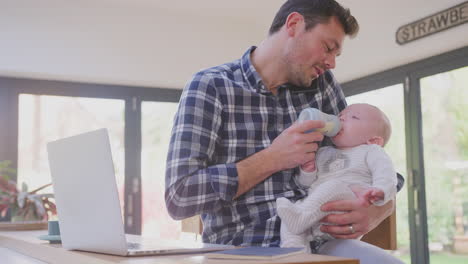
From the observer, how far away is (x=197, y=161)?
155cm

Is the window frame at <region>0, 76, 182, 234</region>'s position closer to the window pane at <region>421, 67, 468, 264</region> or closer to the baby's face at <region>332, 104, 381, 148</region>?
the window pane at <region>421, 67, 468, 264</region>

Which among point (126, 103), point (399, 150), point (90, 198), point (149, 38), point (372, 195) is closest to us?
point (90, 198)

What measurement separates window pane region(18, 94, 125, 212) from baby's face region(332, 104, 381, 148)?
359 cm

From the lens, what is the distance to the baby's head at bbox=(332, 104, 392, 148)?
1.74 metres

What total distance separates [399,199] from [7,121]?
328cm

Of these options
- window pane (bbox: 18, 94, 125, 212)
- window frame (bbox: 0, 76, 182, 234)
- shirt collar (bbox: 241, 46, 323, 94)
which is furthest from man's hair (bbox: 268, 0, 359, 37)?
window frame (bbox: 0, 76, 182, 234)

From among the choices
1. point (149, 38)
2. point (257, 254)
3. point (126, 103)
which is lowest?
point (257, 254)

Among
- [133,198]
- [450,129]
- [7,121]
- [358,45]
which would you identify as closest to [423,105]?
[450,129]

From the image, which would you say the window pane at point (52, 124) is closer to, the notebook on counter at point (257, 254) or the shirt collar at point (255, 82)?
the shirt collar at point (255, 82)

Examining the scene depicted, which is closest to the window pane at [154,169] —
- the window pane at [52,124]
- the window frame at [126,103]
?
the window frame at [126,103]

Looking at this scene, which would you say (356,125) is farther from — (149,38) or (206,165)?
(149,38)

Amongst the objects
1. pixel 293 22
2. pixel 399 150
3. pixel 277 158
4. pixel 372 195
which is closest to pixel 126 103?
pixel 399 150

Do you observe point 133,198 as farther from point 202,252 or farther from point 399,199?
point 202,252

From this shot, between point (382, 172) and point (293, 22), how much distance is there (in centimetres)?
54
